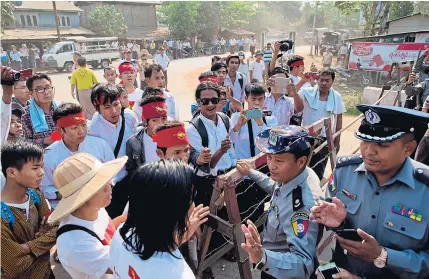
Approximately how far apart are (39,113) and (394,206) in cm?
381

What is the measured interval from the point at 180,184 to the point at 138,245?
34cm

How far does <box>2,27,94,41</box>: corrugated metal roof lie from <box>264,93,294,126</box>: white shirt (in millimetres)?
27754

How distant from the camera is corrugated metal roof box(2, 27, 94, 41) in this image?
2686 cm

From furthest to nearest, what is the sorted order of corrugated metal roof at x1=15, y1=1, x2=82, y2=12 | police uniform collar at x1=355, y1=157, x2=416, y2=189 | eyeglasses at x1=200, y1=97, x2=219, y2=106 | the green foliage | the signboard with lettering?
the green foliage
corrugated metal roof at x1=15, y1=1, x2=82, y2=12
the signboard with lettering
eyeglasses at x1=200, y1=97, x2=219, y2=106
police uniform collar at x1=355, y1=157, x2=416, y2=189

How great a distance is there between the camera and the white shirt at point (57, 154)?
9.61 ft

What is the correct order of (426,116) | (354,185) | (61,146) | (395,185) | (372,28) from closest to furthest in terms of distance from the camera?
(426,116), (395,185), (354,185), (61,146), (372,28)

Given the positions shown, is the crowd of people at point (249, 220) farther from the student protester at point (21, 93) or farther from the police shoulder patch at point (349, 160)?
the student protester at point (21, 93)

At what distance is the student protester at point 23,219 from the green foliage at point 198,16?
1569 inches

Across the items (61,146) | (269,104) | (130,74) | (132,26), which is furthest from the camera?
(132,26)

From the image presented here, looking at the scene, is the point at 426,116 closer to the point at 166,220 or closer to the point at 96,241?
the point at 166,220

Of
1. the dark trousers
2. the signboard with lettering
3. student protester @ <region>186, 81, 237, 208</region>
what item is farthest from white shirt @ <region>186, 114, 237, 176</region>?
the signboard with lettering

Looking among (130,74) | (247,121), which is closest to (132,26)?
(130,74)

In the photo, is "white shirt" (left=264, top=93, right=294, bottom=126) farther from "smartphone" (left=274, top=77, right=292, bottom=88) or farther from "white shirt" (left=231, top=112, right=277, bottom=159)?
"white shirt" (left=231, top=112, right=277, bottom=159)

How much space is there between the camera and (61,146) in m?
3.01
